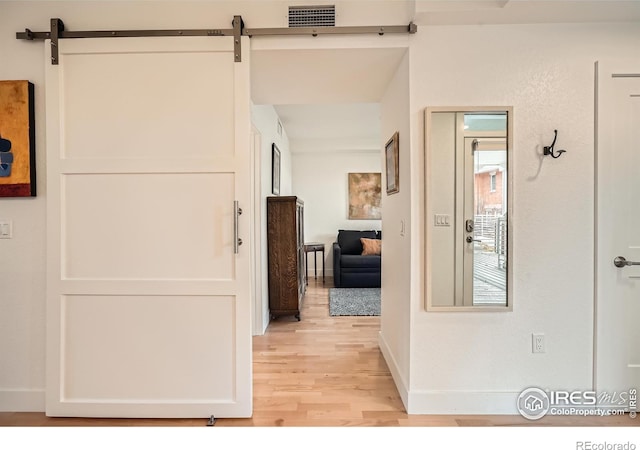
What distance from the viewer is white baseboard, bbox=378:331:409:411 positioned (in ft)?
6.59

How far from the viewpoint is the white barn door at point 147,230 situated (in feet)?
6.23

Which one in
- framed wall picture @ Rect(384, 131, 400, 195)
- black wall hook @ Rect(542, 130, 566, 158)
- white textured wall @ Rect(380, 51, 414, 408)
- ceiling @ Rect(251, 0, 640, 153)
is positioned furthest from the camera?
framed wall picture @ Rect(384, 131, 400, 195)

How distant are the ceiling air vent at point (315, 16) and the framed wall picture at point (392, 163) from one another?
82 centimetres

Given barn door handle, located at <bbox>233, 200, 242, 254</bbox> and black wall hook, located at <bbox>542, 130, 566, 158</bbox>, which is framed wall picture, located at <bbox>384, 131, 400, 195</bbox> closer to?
black wall hook, located at <bbox>542, 130, 566, 158</bbox>

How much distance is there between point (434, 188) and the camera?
1.93 metres

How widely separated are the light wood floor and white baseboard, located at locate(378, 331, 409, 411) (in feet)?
0.15

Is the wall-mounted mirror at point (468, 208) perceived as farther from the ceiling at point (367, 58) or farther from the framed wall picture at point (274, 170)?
the framed wall picture at point (274, 170)

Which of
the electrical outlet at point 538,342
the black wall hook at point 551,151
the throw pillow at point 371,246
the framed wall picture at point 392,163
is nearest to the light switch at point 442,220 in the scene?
the framed wall picture at point 392,163

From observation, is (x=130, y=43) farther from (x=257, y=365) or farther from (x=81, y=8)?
(x=257, y=365)

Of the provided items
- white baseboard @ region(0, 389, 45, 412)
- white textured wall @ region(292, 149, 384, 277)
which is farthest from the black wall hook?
white textured wall @ region(292, 149, 384, 277)

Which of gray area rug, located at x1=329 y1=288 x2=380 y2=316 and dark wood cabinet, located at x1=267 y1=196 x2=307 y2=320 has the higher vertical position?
dark wood cabinet, located at x1=267 y1=196 x2=307 y2=320
